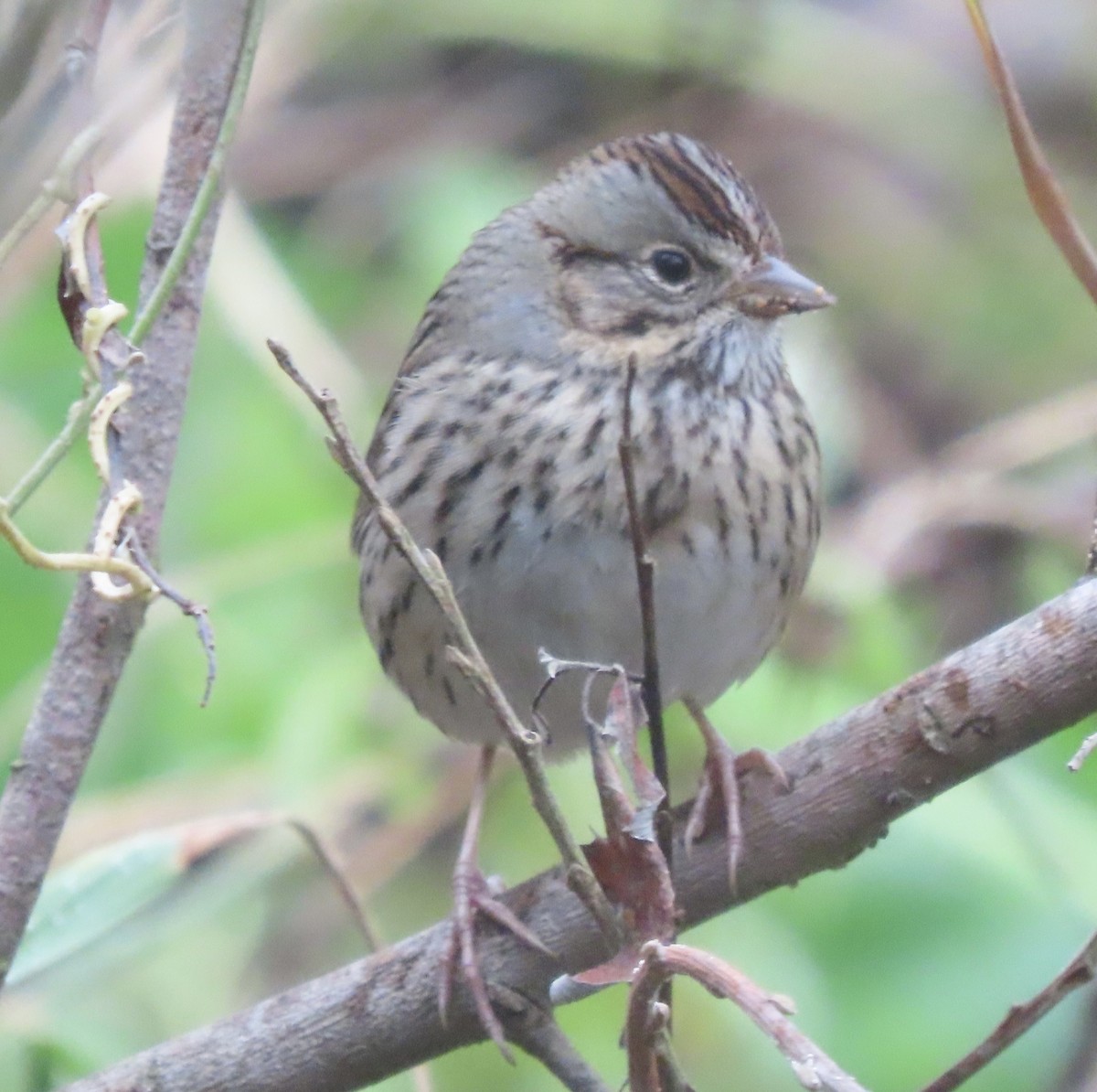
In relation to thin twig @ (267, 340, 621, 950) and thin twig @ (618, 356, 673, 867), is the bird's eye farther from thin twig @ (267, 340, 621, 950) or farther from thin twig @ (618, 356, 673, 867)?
thin twig @ (267, 340, 621, 950)

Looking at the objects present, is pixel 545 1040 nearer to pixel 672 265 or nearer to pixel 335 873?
pixel 335 873

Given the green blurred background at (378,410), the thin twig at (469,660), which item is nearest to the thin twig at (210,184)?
the green blurred background at (378,410)

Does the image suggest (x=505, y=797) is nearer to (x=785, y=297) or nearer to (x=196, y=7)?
(x=785, y=297)

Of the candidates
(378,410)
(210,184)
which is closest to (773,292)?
(210,184)

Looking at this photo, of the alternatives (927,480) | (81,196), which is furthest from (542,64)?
(81,196)

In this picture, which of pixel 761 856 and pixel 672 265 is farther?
pixel 672 265

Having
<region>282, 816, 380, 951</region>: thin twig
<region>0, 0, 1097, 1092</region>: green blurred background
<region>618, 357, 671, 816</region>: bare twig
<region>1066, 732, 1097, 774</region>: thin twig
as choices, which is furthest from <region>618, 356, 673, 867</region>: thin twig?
<region>282, 816, 380, 951</region>: thin twig

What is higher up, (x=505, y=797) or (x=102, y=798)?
(x=102, y=798)
